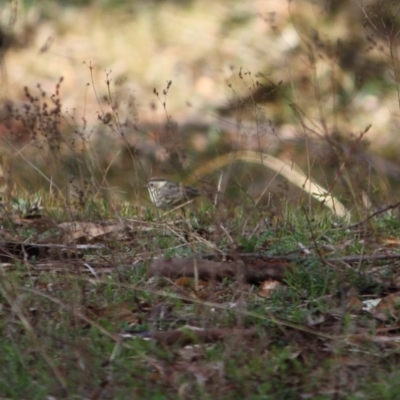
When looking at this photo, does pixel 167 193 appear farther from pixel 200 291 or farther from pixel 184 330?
pixel 184 330

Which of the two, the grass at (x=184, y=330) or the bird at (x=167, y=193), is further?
the bird at (x=167, y=193)

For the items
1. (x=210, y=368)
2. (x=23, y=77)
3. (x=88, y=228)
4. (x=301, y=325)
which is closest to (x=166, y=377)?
(x=210, y=368)

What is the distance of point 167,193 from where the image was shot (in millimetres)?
6105

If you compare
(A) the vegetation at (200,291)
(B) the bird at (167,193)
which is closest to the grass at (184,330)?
(A) the vegetation at (200,291)

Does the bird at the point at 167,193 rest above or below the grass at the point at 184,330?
above

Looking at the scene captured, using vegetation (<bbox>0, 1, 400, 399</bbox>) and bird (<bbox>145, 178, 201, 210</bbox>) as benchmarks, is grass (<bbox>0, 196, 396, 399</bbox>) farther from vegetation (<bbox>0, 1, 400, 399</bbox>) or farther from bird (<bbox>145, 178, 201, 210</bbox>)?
bird (<bbox>145, 178, 201, 210</bbox>)

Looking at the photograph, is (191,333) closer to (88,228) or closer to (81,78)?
(88,228)

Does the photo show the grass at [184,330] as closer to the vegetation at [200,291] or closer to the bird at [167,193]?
the vegetation at [200,291]

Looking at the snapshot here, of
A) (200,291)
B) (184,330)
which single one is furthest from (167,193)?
(184,330)

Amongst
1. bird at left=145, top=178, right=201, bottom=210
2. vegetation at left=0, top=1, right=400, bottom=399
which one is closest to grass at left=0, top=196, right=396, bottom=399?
vegetation at left=0, top=1, right=400, bottom=399

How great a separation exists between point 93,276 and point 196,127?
677 cm

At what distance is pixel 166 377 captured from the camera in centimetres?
341

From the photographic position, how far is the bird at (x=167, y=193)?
5.95 m

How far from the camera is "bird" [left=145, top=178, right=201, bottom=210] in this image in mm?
5949
